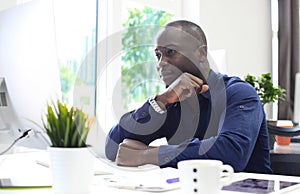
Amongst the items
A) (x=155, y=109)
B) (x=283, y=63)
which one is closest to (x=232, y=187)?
(x=155, y=109)

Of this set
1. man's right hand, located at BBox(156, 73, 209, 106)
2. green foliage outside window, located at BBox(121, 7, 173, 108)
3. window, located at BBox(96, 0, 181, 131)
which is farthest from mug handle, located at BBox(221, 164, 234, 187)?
green foliage outside window, located at BBox(121, 7, 173, 108)

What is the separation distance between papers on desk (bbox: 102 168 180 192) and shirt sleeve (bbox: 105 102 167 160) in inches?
20.2

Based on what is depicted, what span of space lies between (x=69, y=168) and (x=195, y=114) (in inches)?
39.9

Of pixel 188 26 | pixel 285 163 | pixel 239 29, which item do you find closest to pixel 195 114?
pixel 188 26

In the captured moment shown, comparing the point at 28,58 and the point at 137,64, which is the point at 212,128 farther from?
the point at 137,64

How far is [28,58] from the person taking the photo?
1216 mm

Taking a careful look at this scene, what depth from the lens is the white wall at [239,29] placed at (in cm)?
377

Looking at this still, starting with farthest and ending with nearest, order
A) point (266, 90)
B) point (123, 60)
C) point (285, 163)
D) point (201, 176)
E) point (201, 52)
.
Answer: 1. point (123, 60)
2. point (266, 90)
3. point (285, 163)
4. point (201, 52)
5. point (201, 176)

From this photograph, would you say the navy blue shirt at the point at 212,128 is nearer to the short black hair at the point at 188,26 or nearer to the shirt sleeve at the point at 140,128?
the shirt sleeve at the point at 140,128

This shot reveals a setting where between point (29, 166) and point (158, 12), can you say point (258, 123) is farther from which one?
point (158, 12)

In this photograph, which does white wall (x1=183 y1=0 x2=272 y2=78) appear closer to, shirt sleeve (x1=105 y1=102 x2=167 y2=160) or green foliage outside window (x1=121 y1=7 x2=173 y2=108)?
green foliage outside window (x1=121 y1=7 x2=173 y2=108)

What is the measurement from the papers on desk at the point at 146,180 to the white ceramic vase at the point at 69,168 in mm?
145

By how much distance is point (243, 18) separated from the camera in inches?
167

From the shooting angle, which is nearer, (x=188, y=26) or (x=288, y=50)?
(x=188, y=26)
